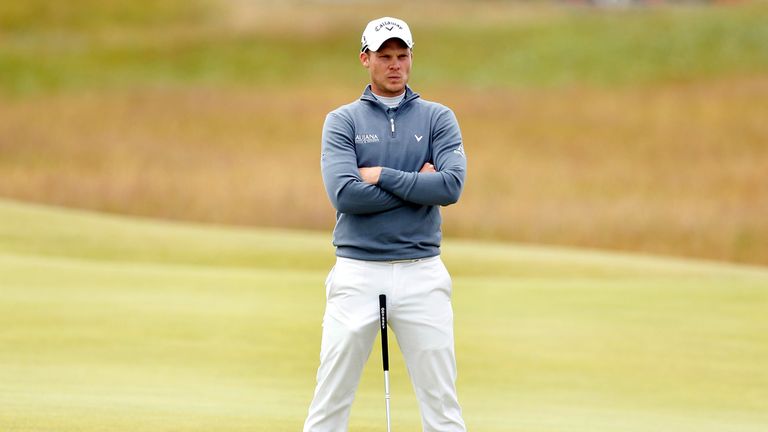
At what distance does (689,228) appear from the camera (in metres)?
21.8

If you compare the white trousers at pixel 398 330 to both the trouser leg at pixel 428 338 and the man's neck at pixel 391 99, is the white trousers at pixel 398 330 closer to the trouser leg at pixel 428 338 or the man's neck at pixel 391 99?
the trouser leg at pixel 428 338

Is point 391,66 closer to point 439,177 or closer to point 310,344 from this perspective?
point 439,177

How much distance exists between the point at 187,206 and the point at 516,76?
1806cm

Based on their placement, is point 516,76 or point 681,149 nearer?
point 681,149

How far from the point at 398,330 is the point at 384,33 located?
1091 mm

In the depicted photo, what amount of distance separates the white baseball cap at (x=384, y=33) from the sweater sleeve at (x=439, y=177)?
0.33m

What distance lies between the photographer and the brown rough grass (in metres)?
22.3

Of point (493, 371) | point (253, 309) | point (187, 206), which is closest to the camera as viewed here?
point (493, 371)

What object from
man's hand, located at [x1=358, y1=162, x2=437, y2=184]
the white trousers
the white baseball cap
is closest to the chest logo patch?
man's hand, located at [x1=358, y1=162, x2=437, y2=184]

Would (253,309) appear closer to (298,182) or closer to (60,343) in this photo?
(60,343)

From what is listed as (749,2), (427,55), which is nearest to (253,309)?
(427,55)

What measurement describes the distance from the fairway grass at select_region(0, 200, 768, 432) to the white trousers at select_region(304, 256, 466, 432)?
129cm

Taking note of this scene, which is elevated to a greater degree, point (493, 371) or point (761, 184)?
point (761, 184)

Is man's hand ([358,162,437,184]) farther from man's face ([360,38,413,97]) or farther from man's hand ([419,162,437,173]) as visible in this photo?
man's face ([360,38,413,97])
